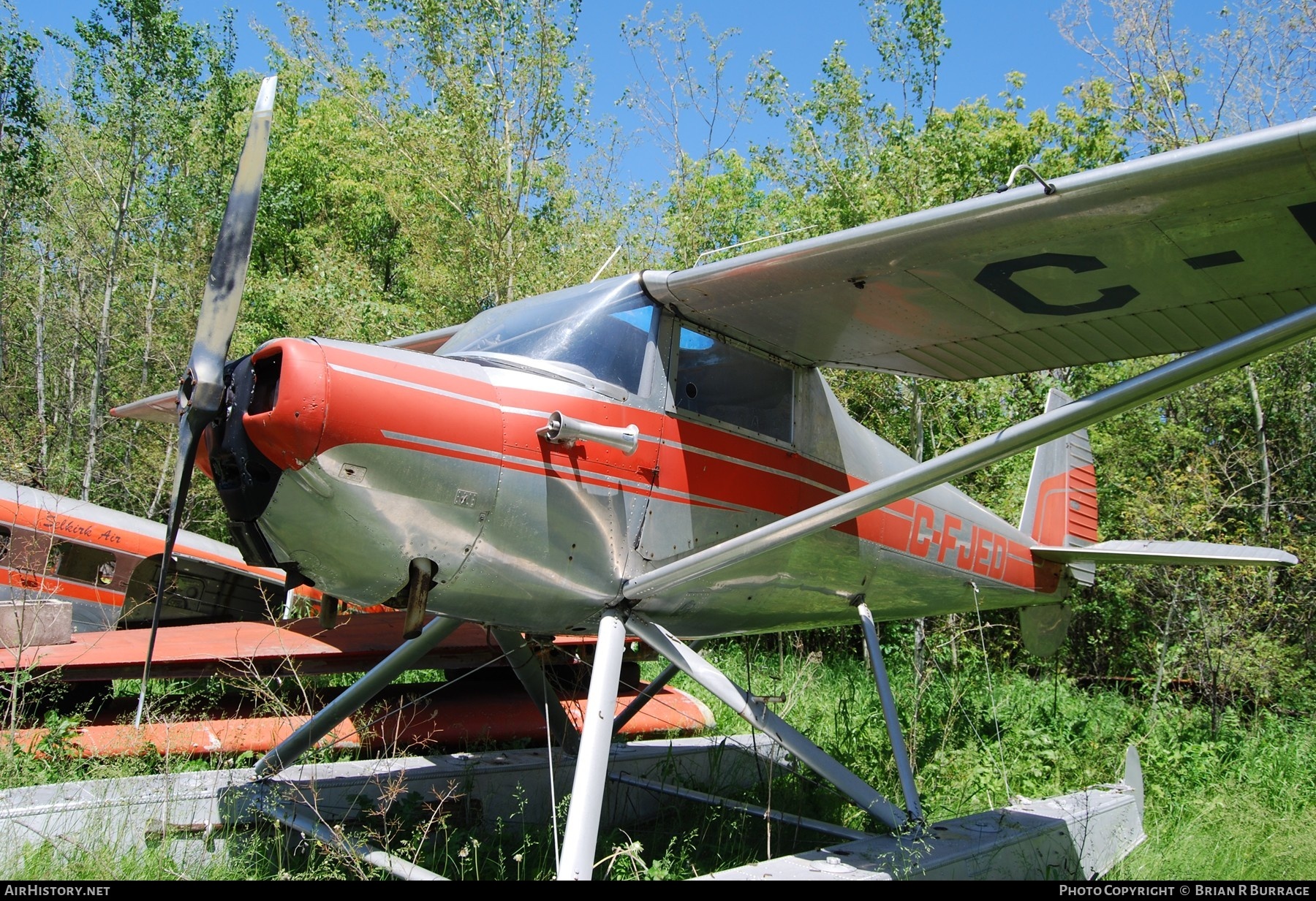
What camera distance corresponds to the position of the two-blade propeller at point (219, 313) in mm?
3182

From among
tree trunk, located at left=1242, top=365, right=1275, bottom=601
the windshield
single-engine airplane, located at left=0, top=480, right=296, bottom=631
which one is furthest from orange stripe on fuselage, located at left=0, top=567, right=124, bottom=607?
tree trunk, located at left=1242, top=365, right=1275, bottom=601

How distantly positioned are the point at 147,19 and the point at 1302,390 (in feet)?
66.0

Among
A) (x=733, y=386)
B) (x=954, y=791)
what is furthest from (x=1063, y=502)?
(x=733, y=386)

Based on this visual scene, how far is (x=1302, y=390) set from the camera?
1445cm

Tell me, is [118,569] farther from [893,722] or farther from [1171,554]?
[1171,554]

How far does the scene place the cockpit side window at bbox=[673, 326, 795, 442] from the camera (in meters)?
4.39

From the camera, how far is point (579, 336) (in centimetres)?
405

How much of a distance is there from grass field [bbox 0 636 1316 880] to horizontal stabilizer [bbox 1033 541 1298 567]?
1341 millimetres

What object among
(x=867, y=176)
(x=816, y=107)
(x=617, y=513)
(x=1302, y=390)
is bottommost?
(x=617, y=513)

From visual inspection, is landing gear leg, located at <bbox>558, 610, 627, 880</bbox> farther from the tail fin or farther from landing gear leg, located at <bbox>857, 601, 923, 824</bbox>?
the tail fin

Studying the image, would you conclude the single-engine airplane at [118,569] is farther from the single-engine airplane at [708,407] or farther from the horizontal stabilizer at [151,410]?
the single-engine airplane at [708,407]

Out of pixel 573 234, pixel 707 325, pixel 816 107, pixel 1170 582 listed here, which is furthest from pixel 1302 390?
pixel 707 325

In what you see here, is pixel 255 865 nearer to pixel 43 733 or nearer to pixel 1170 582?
pixel 43 733

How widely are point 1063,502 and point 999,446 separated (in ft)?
14.0
